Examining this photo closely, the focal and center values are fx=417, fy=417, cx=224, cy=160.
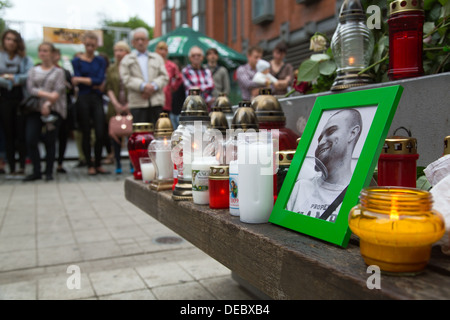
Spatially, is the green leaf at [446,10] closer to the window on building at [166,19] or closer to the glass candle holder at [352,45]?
the glass candle holder at [352,45]

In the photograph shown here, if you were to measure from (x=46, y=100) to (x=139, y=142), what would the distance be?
4342mm

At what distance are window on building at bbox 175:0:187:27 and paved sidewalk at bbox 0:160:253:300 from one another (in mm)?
17546

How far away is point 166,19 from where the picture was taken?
23.5m

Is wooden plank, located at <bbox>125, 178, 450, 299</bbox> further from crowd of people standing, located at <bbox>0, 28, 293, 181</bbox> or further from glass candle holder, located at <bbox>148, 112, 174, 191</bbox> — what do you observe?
crowd of people standing, located at <bbox>0, 28, 293, 181</bbox>

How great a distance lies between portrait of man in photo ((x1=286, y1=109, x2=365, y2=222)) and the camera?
962 mm

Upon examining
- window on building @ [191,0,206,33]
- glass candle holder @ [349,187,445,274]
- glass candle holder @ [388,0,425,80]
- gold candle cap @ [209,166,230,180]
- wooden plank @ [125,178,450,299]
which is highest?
window on building @ [191,0,206,33]

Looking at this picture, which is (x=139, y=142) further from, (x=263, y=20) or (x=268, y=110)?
(x=263, y=20)

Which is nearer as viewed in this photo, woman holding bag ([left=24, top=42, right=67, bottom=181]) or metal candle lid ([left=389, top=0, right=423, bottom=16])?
metal candle lid ([left=389, top=0, right=423, bottom=16])

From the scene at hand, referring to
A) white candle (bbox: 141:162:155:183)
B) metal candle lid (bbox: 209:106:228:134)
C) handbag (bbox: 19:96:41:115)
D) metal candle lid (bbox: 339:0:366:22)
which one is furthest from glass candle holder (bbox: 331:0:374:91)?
handbag (bbox: 19:96:41:115)

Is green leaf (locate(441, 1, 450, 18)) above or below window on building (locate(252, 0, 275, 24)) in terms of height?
below

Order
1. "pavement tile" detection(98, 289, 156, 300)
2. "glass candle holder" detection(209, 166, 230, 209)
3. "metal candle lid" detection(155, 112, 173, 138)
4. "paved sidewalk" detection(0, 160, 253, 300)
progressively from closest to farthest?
"glass candle holder" detection(209, 166, 230, 209) → "metal candle lid" detection(155, 112, 173, 138) → "pavement tile" detection(98, 289, 156, 300) → "paved sidewalk" detection(0, 160, 253, 300)

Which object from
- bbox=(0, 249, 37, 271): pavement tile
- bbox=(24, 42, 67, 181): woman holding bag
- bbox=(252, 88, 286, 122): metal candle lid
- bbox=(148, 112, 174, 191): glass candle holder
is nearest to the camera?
bbox=(252, 88, 286, 122): metal candle lid

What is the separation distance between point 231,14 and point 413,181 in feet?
52.8
